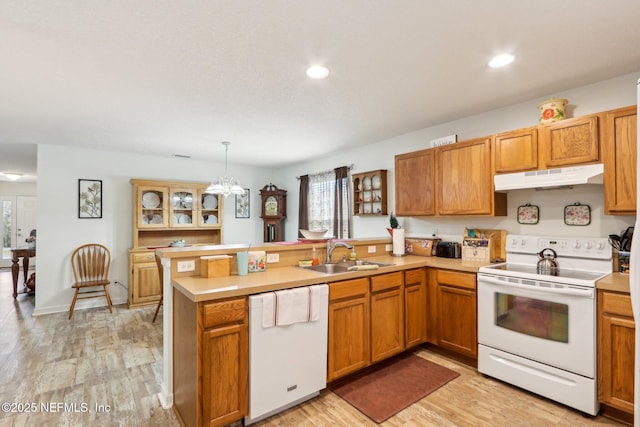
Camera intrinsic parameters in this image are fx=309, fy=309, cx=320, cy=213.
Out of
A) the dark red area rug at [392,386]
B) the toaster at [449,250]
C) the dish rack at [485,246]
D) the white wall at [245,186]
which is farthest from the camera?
the toaster at [449,250]

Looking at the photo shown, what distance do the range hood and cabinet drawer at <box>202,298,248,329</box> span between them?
95.7 inches

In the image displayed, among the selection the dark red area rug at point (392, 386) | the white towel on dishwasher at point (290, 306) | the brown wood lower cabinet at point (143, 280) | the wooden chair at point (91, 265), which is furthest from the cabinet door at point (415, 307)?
the wooden chair at point (91, 265)

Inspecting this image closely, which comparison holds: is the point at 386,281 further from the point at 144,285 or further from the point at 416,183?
the point at 144,285

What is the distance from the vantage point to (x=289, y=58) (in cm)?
213

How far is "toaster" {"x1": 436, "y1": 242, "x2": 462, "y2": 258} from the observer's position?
132 inches

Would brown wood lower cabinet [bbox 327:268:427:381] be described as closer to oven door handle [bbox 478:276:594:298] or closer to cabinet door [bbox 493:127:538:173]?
oven door handle [bbox 478:276:594:298]

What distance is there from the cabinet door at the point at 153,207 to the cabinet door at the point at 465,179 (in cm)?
421

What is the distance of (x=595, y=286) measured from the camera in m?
2.05

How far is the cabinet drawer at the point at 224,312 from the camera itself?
1803 millimetres

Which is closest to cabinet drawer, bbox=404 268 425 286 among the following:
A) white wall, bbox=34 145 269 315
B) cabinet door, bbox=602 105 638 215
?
→ cabinet door, bbox=602 105 638 215

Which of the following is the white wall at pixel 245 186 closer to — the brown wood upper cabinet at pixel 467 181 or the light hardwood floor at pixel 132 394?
the brown wood upper cabinet at pixel 467 181

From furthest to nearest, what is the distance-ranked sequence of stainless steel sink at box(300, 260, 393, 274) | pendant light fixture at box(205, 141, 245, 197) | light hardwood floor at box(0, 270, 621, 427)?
pendant light fixture at box(205, 141, 245, 197), stainless steel sink at box(300, 260, 393, 274), light hardwood floor at box(0, 270, 621, 427)

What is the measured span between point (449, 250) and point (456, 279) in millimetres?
615

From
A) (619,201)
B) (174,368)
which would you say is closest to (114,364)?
(174,368)
